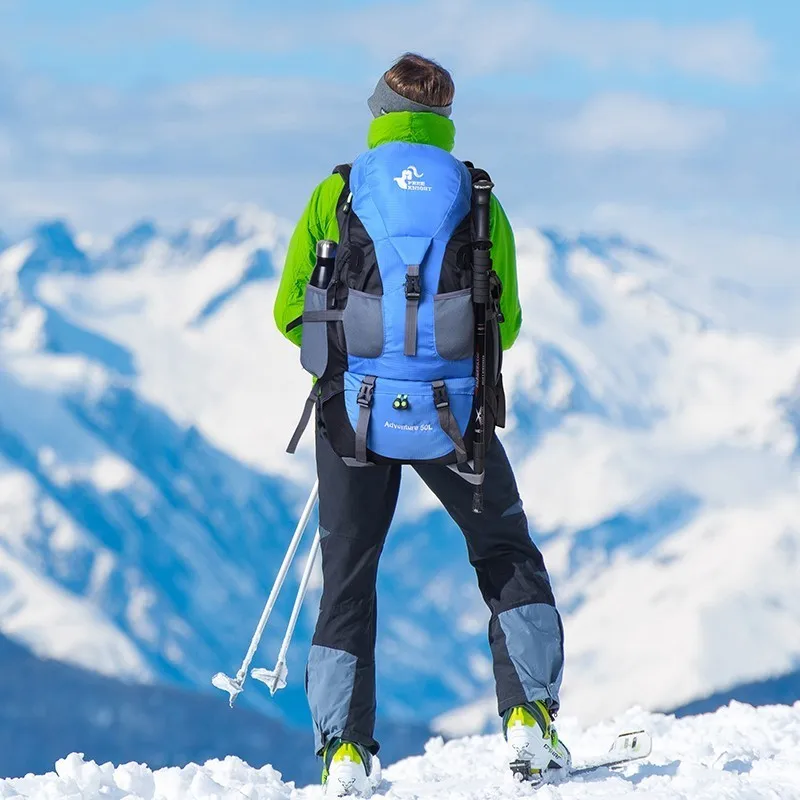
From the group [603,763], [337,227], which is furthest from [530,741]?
[337,227]

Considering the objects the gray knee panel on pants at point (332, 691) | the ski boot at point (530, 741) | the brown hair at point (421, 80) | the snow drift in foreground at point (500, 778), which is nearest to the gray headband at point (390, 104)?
the brown hair at point (421, 80)

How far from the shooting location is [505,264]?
4.64 m

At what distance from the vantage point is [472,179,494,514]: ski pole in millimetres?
4461

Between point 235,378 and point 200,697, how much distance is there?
69444mm

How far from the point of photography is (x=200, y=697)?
11850 centimetres

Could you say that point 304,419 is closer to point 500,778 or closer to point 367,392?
point 367,392

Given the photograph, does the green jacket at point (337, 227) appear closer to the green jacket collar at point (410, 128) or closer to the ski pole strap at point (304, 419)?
the green jacket collar at point (410, 128)

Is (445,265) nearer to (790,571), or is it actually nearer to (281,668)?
(281,668)

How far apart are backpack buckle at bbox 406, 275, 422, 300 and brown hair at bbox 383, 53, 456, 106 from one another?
2.35 feet

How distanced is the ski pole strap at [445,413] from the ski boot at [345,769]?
130 cm

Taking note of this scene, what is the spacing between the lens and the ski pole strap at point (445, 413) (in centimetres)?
449

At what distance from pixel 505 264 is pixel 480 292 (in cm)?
24

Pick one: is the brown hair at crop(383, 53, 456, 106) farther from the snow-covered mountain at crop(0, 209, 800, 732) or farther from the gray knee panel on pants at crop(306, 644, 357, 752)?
the snow-covered mountain at crop(0, 209, 800, 732)

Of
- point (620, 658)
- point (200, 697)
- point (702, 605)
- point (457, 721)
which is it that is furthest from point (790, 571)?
point (200, 697)
